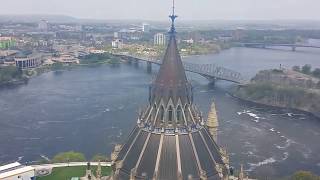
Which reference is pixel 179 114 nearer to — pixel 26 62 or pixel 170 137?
pixel 170 137

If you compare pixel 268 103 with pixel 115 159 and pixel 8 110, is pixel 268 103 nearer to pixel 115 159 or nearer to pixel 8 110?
pixel 8 110

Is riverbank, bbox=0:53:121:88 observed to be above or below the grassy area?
above

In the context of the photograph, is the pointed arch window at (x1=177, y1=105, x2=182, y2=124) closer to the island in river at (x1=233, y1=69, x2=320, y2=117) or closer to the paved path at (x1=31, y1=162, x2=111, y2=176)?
the paved path at (x1=31, y1=162, x2=111, y2=176)

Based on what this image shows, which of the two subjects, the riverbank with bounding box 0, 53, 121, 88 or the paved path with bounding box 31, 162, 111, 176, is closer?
the paved path with bounding box 31, 162, 111, 176

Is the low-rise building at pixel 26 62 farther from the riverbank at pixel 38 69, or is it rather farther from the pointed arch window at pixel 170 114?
the pointed arch window at pixel 170 114

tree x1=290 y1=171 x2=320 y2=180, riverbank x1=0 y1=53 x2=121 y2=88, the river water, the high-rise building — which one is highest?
the high-rise building

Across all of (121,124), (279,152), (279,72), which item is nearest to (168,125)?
(279,152)

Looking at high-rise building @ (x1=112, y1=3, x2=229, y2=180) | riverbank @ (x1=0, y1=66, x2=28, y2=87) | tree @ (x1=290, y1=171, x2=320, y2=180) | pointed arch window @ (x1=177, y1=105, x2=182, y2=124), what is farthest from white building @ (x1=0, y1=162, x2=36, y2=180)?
riverbank @ (x1=0, y1=66, x2=28, y2=87)
